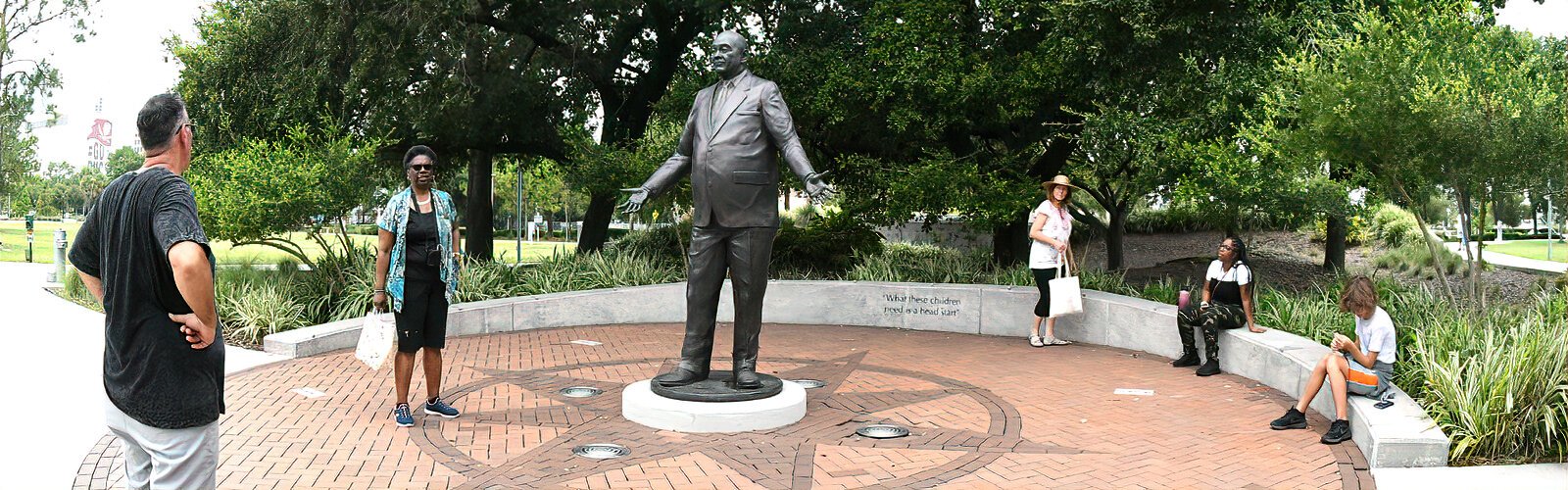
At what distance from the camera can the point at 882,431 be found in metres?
5.93

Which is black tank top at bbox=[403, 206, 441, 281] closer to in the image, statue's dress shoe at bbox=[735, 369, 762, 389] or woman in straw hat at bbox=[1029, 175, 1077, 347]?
statue's dress shoe at bbox=[735, 369, 762, 389]

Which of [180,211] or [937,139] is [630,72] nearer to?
[937,139]

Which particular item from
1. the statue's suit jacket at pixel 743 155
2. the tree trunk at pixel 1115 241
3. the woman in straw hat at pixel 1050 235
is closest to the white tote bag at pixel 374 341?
the statue's suit jacket at pixel 743 155

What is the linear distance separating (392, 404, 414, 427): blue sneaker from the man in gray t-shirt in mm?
2805

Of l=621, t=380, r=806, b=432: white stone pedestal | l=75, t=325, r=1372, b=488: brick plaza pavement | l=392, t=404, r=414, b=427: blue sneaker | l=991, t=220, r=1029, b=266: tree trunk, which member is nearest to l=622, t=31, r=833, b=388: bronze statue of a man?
l=621, t=380, r=806, b=432: white stone pedestal

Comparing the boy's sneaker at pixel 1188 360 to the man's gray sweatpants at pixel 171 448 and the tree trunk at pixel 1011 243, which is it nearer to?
the tree trunk at pixel 1011 243

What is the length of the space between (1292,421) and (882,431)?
8.31ft

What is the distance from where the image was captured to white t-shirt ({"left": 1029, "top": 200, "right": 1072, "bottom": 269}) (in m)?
9.00

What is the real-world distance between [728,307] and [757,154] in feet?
18.1

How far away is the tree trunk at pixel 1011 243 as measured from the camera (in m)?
14.4

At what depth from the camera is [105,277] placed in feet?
9.90

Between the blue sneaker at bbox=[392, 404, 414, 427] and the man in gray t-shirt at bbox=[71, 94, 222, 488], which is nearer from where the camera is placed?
the man in gray t-shirt at bbox=[71, 94, 222, 488]

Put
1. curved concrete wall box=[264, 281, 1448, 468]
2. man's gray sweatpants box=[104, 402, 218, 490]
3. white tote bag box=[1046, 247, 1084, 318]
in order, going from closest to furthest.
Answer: man's gray sweatpants box=[104, 402, 218, 490] → curved concrete wall box=[264, 281, 1448, 468] → white tote bag box=[1046, 247, 1084, 318]

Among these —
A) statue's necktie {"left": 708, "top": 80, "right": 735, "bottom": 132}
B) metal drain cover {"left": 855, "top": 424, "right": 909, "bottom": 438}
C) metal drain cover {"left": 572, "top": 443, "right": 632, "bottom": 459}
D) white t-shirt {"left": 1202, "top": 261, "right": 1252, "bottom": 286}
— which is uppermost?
statue's necktie {"left": 708, "top": 80, "right": 735, "bottom": 132}
